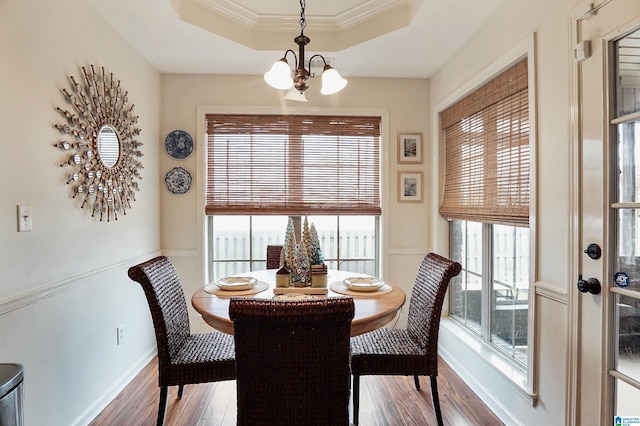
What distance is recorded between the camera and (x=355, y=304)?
1743 mm

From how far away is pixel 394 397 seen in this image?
7.62 ft

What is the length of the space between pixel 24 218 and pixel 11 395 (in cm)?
90

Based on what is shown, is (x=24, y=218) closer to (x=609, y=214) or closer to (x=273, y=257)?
(x=273, y=257)

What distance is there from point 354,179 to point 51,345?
8.16ft

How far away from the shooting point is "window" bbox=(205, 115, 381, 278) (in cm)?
318

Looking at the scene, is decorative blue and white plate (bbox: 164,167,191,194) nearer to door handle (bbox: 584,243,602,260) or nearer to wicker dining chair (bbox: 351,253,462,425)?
wicker dining chair (bbox: 351,253,462,425)

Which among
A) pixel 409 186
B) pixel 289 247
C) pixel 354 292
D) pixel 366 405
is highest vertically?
pixel 409 186

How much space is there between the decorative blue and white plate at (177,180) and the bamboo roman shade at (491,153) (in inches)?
91.6

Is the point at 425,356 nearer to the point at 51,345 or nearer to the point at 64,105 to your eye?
the point at 51,345

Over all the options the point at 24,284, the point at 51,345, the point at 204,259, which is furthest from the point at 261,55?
the point at 51,345

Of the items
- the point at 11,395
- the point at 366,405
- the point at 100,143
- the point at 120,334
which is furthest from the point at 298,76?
the point at 120,334

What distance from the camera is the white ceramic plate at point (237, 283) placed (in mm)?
1936

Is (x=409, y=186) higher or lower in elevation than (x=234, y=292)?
higher

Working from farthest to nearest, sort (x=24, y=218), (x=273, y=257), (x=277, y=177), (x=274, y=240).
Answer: (x=274, y=240), (x=277, y=177), (x=273, y=257), (x=24, y=218)
